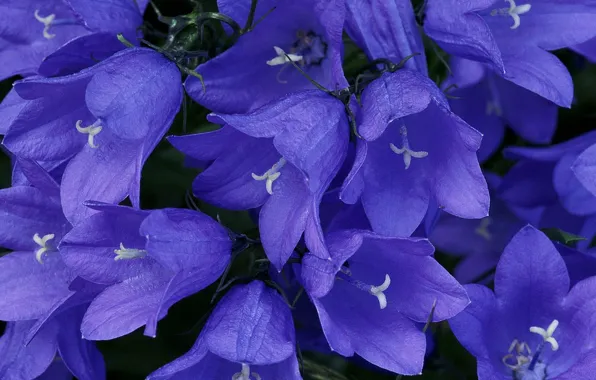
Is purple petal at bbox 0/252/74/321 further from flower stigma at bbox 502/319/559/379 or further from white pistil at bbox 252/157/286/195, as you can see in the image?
flower stigma at bbox 502/319/559/379

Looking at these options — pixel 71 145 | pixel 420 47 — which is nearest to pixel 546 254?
pixel 420 47

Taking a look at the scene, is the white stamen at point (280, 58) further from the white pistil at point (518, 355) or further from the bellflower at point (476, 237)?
the white pistil at point (518, 355)

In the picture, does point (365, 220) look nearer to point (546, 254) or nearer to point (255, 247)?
point (255, 247)

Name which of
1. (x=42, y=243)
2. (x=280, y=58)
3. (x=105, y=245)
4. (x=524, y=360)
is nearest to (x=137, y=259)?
(x=105, y=245)

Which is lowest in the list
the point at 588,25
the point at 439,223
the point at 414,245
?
the point at 439,223

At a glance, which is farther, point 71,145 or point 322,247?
point 71,145

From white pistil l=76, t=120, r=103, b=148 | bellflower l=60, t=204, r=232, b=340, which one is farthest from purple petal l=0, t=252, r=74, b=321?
white pistil l=76, t=120, r=103, b=148

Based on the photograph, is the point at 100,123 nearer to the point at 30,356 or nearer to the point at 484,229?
the point at 30,356
